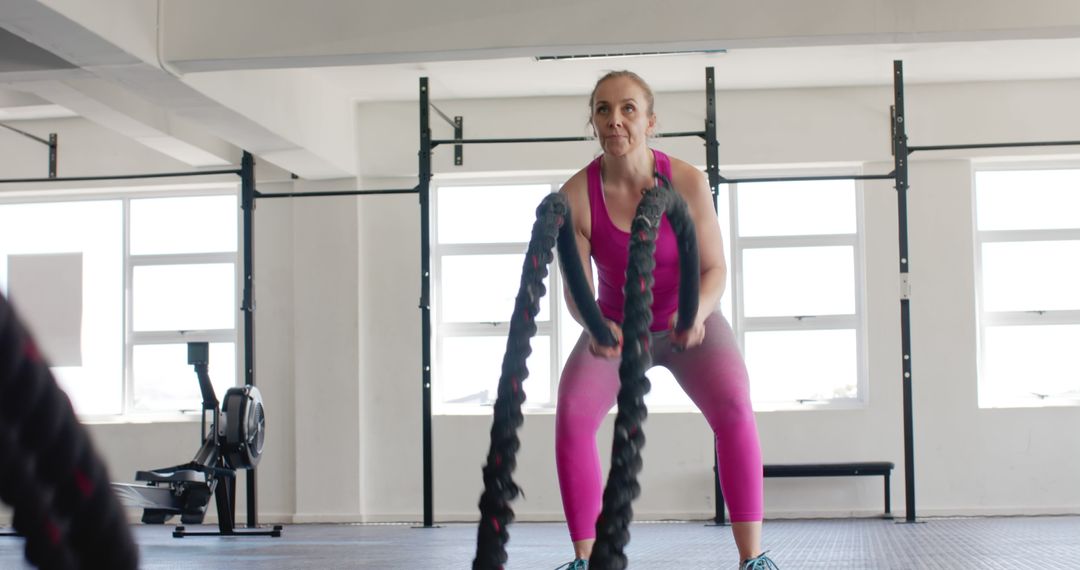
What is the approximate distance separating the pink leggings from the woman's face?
0.35 m

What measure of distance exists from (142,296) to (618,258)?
5913 mm

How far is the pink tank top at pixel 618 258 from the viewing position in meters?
2.01

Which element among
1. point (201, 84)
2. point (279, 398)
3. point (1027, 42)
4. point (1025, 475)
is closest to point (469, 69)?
point (201, 84)

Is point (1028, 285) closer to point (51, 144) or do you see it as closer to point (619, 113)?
point (619, 113)

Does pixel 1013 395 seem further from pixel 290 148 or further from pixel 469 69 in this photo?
pixel 290 148

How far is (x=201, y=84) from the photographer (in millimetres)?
4602

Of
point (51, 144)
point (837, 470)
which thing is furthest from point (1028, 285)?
point (51, 144)

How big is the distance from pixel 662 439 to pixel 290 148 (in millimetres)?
2789

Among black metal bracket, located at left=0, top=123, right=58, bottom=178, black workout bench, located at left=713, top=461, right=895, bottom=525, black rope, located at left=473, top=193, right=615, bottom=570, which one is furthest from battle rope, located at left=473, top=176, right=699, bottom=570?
black metal bracket, located at left=0, top=123, right=58, bottom=178

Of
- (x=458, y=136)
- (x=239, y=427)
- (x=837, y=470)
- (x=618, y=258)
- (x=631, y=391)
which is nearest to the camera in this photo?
(x=631, y=391)

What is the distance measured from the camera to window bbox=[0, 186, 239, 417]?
7.20 meters

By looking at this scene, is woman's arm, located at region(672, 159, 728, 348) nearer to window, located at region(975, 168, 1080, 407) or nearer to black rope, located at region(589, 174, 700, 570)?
black rope, located at region(589, 174, 700, 570)

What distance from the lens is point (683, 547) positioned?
13.7 ft

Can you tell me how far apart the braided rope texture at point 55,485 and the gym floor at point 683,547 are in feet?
9.47
